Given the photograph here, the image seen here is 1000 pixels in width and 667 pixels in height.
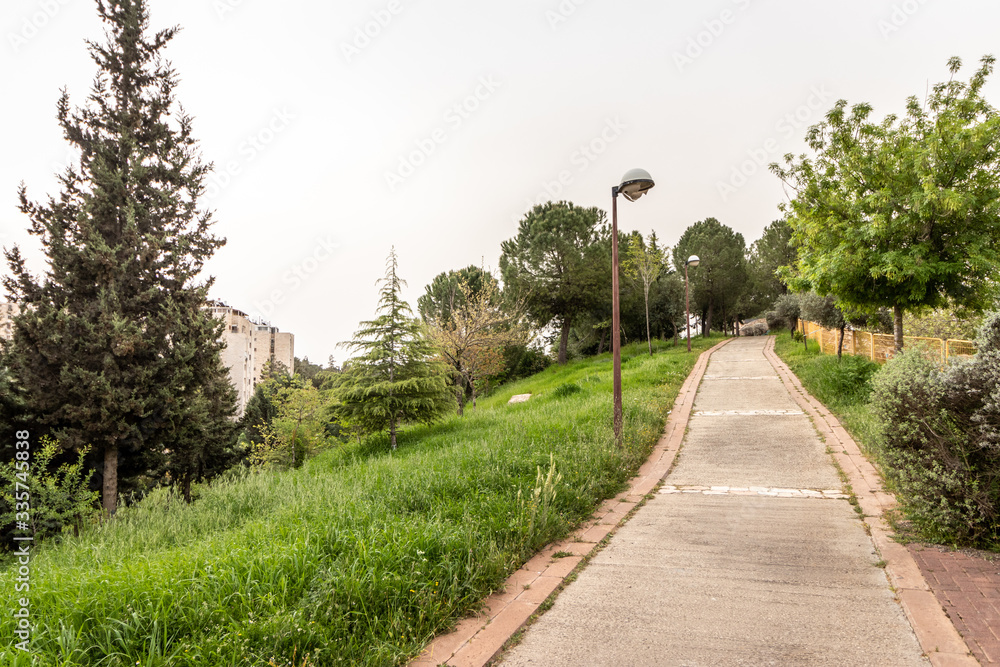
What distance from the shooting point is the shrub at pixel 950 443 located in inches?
163

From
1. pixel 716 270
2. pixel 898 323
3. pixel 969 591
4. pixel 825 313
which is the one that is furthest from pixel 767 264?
pixel 969 591

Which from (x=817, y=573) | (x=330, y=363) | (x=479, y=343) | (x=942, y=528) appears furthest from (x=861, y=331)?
(x=330, y=363)

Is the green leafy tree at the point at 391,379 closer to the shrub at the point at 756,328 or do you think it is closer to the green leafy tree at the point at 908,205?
the green leafy tree at the point at 908,205

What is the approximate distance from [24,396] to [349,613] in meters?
13.5

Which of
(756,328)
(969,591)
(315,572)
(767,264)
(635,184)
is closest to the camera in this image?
(315,572)

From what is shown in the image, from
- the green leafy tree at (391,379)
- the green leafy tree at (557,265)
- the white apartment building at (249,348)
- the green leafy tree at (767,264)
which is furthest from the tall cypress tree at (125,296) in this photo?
the white apartment building at (249,348)

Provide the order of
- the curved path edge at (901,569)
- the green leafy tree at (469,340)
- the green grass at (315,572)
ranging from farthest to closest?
the green leafy tree at (469,340) < the curved path edge at (901,569) < the green grass at (315,572)

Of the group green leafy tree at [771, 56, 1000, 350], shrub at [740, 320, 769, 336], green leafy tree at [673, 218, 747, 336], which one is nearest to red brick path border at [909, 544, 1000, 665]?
green leafy tree at [771, 56, 1000, 350]

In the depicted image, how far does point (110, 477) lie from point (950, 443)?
16.1 m

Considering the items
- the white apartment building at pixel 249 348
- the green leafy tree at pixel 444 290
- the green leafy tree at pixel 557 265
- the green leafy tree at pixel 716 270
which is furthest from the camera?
the white apartment building at pixel 249 348

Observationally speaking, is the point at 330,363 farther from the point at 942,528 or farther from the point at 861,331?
the point at 942,528

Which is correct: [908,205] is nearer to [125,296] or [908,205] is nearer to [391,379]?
[391,379]

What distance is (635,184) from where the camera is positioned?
7.67 m

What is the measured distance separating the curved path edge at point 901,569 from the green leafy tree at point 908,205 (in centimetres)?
381
